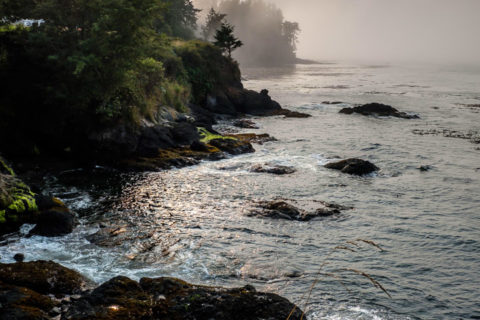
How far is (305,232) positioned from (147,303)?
7.55 meters

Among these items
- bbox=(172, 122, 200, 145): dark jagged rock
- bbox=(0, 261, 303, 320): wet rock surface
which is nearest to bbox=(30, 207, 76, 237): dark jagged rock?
bbox=(0, 261, 303, 320): wet rock surface

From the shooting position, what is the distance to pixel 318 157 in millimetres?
25453

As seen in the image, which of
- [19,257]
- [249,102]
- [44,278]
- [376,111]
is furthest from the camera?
[249,102]

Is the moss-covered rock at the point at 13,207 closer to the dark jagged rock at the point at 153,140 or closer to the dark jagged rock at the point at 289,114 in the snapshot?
the dark jagged rock at the point at 153,140

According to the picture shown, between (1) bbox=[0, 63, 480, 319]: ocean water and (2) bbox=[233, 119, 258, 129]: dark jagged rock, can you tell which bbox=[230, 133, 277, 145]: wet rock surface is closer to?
(1) bbox=[0, 63, 480, 319]: ocean water

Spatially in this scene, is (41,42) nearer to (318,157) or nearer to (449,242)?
(318,157)

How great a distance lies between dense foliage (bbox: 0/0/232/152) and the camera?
21.1 meters

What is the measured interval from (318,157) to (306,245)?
42.4 ft

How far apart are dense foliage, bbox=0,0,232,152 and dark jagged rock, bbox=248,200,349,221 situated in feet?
34.7

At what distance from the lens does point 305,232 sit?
14219mm

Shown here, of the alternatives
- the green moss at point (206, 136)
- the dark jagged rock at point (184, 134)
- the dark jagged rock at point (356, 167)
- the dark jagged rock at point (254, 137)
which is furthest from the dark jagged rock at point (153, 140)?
the dark jagged rock at point (356, 167)

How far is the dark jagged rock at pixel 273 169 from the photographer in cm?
2183

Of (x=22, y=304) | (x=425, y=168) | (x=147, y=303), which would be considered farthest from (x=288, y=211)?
(x=425, y=168)

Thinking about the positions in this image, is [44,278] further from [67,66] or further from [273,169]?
[67,66]
